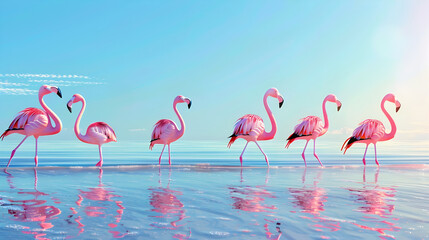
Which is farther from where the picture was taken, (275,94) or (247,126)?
(275,94)

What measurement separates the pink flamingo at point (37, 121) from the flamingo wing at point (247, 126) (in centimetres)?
534

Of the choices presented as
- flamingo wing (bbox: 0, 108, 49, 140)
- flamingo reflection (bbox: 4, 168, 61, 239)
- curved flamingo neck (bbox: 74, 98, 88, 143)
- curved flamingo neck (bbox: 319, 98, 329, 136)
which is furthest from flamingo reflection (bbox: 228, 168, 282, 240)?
flamingo wing (bbox: 0, 108, 49, 140)

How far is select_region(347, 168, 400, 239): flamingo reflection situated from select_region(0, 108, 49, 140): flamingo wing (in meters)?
8.80

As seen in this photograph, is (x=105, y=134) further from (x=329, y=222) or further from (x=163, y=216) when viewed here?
(x=329, y=222)

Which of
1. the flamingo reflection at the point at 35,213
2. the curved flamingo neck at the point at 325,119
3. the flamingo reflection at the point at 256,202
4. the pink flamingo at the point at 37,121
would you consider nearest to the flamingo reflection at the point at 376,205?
the flamingo reflection at the point at 256,202

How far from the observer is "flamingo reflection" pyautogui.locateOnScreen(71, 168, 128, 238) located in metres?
4.75

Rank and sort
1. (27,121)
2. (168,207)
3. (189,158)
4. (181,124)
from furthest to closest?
(189,158) → (181,124) → (27,121) → (168,207)

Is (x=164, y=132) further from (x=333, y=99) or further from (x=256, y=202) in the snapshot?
Answer: (x=256, y=202)

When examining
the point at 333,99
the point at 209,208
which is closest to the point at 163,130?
the point at 333,99

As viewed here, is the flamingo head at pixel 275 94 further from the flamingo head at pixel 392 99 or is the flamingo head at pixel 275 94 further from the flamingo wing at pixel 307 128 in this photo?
the flamingo head at pixel 392 99

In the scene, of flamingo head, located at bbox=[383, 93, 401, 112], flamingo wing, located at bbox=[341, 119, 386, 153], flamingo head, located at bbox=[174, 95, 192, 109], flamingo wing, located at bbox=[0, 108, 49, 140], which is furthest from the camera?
flamingo head, located at bbox=[383, 93, 401, 112]

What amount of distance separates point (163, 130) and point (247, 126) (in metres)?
2.66

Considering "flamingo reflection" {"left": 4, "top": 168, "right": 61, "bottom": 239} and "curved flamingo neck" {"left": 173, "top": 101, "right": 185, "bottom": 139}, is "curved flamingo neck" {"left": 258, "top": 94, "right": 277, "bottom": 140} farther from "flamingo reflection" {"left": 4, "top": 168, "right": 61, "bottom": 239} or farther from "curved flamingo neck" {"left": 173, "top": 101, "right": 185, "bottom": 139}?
"flamingo reflection" {"left": 4, "top": 168, "right": 61, "bottom": 239}

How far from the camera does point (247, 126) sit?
13.0 metres
